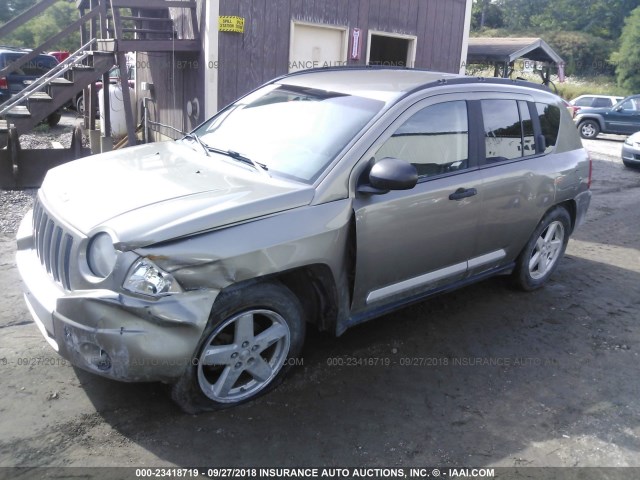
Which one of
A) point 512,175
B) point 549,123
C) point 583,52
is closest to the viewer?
point 512,175

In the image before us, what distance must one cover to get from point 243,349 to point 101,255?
909 mm

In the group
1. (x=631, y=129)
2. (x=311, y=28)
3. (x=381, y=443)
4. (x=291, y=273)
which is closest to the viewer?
(x=381, y=443)

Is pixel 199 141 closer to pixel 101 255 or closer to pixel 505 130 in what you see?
pixel 101 255

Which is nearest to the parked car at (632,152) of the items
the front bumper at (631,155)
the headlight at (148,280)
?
the front bumper at (631,155)

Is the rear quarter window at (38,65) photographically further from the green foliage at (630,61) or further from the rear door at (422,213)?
the green foliage at (630,61)

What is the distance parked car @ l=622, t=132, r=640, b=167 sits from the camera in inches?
503

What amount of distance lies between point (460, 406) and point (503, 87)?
2.53m

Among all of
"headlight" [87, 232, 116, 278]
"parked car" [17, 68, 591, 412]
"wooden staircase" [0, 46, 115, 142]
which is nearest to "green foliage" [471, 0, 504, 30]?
"wooden staircase" [0, 46, 115, 142]

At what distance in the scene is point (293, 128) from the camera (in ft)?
12.7

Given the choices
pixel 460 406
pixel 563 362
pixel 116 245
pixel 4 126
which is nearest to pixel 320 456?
pixel 460 406

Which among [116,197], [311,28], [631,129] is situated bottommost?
[631,129]

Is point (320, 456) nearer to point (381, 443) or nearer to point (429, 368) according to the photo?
point (381, 443)

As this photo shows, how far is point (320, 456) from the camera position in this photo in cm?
297

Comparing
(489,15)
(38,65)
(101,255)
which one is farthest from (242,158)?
(489,15)
